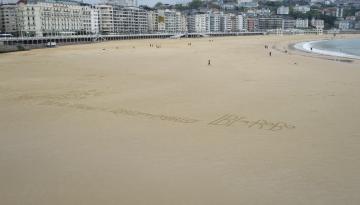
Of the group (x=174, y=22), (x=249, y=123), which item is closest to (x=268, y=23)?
(x=174, y=22)

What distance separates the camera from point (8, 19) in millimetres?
85250

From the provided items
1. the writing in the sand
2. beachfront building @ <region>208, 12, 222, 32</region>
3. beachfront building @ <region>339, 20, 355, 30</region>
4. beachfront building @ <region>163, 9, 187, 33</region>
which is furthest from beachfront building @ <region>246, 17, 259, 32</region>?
the writing in the sand

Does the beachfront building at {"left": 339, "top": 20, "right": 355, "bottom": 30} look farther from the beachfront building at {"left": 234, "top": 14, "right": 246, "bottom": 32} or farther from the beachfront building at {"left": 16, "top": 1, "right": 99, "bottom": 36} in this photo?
the beachfront building at {"left": 16, "top": 1, "right": 99, "bottom": 36}

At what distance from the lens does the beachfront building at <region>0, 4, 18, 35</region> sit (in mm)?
84562

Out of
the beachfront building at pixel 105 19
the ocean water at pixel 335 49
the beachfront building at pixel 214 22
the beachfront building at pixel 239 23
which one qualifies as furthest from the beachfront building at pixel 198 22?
the ocean water at pixel 335 49

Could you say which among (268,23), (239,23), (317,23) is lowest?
(239,23)

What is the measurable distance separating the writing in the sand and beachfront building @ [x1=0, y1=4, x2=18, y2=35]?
279 ft

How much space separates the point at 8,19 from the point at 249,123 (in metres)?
88.3

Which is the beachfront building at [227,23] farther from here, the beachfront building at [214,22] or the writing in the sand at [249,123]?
the writing in the sand at [249,123]

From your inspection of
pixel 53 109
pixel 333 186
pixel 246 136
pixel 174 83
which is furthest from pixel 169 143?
pixel 174 83

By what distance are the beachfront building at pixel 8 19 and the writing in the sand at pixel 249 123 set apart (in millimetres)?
84908

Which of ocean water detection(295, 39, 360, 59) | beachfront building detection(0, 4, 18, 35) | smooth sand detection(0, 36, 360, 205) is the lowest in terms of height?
smooth sand detection(0, 36, 360, 205)

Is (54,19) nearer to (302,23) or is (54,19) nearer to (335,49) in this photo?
(335,49)

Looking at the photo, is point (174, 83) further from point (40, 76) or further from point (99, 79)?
point (40, 76)
